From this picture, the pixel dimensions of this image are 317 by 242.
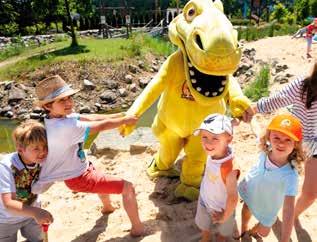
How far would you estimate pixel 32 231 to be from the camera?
296 cm

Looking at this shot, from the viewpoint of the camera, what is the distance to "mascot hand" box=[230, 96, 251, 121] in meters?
3.37

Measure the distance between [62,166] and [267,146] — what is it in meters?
1.46

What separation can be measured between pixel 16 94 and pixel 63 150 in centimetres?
1118

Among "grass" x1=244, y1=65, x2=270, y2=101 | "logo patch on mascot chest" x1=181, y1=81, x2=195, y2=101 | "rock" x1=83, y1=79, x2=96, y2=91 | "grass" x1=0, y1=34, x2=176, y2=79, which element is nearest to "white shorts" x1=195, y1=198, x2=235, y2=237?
"logo patch on mascot chest" x1=181, y1=81, x2=195, y2=101

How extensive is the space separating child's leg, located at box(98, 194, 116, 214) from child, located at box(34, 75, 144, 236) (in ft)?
1.68

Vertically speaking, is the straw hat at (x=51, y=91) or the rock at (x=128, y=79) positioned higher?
the straw hat at (x=51, y=91)

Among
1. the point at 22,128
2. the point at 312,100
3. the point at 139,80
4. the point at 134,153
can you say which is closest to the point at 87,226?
the point at 22,128

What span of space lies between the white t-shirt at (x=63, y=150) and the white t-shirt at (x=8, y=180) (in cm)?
19

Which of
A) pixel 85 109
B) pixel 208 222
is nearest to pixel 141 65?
pixel 85 109

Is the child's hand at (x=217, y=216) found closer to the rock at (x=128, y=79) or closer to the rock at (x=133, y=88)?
the rock at (x=133, y=88)

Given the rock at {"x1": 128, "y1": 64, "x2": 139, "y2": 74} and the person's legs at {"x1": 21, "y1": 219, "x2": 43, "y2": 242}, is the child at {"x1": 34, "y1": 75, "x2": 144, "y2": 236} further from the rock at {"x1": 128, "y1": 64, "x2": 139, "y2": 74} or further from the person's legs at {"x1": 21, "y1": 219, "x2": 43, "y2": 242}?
the rock at {"x1": 128, "y1": 64, "x2": 139, "y2": 74}

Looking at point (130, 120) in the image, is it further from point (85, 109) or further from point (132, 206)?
point (85, 109)

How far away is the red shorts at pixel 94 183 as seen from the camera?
9.96ft

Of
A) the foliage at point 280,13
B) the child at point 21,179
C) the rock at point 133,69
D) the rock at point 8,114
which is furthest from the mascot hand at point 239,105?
the foliage at point 280,13
